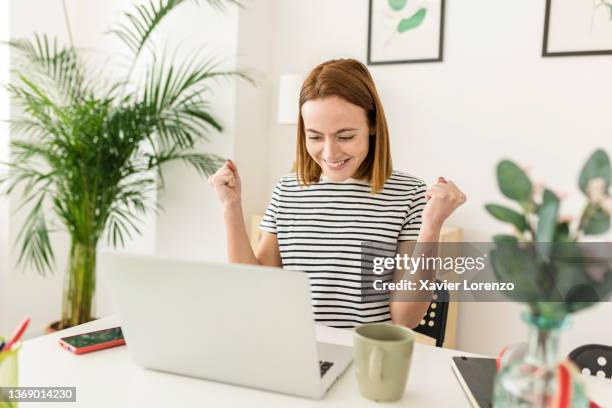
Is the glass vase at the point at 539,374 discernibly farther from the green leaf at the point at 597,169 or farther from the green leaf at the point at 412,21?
the green leaf at the point at 412,21

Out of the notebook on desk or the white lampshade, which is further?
the white lampshade

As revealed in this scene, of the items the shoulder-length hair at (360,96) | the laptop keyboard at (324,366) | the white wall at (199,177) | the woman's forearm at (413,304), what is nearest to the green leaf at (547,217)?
the laptop keyboard at (324,366)

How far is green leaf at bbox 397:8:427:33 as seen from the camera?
243 cm

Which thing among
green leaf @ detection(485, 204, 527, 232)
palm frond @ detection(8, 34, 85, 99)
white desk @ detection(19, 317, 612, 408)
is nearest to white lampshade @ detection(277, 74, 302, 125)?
palm frond @ detection(8, 34, 85, 99)

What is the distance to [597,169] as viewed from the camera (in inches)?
19.7

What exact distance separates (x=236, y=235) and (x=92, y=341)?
0.46 meters

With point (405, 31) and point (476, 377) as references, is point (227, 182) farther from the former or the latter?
point (405, 31)

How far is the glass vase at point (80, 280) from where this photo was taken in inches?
88.0

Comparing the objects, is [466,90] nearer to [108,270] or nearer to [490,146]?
[490,146]

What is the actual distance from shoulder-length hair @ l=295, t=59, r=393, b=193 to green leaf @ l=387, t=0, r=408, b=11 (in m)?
1.33

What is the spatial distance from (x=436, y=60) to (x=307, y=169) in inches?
49.9

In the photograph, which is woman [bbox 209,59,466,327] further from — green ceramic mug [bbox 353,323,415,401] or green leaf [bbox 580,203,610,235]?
green leaf [bbox 580,203,610,235]

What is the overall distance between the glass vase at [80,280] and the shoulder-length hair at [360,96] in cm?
128

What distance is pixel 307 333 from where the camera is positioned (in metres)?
0.67
